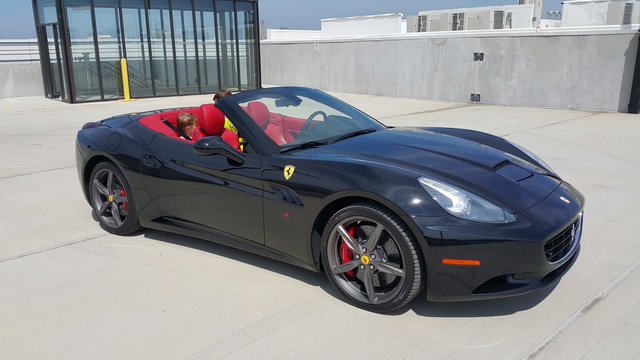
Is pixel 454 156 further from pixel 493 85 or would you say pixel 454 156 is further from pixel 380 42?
pixel 380 42

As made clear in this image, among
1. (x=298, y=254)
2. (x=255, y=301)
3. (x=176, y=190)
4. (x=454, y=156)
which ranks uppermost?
(x=454, y=156)

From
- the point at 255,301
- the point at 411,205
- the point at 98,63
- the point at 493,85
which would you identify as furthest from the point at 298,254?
the point at 98,63

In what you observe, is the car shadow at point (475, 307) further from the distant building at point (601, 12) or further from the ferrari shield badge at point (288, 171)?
the distant building at point (601, 12)

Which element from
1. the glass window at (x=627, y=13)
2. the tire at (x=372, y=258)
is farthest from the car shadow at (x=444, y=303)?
the glass window at (x=627, y=13)

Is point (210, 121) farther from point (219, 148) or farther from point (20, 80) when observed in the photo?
point (20, 80)

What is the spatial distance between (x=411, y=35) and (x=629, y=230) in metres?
14.1

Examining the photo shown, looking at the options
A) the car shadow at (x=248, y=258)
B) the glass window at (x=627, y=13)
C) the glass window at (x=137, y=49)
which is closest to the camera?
the car shadow at (x=248, y=258)

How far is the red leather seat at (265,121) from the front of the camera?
3.79 meters

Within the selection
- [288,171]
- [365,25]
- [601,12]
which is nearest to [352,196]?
[288,171]

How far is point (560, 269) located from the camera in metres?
3.16

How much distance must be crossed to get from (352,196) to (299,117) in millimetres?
1259

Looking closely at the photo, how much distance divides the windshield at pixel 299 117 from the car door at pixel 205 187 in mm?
354

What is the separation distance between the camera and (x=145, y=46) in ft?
57.7

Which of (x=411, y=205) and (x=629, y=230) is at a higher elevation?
(x=411, y=205)
